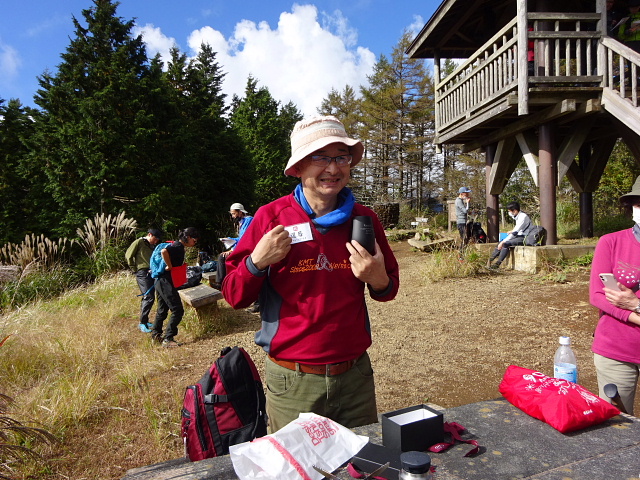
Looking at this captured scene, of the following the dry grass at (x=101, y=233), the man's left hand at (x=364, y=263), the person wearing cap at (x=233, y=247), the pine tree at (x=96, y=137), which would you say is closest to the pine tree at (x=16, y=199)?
the pine tree at (x=96, y=137)

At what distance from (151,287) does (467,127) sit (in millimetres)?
7153

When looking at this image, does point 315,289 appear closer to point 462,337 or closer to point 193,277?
point 462,337

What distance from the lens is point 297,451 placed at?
1316 millimetres

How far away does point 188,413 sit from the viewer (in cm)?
203

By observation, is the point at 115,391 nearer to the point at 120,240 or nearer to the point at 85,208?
the point at 120,240

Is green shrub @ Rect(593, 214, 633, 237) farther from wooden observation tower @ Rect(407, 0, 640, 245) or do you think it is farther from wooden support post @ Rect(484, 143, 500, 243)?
wooden support post @ Rect(484, 143, 500, 243)

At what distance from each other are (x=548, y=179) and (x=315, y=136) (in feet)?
25.7

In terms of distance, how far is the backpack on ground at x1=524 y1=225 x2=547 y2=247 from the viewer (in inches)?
328

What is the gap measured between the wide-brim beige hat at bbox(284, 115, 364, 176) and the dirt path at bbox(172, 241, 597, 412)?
2.67 metres

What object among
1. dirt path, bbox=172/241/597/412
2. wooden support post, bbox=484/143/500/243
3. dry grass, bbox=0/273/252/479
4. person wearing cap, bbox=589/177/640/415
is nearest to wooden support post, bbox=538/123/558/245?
dirt path, bbox=172/241/597/412

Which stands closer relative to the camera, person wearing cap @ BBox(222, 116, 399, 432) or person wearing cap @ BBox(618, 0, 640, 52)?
person wearing cap @ BBox(222, 116, 399, 432)

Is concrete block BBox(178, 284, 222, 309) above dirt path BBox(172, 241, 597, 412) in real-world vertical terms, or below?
above

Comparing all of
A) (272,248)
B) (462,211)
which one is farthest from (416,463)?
(462,211)

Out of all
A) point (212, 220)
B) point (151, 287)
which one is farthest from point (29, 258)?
point (212, 220)
